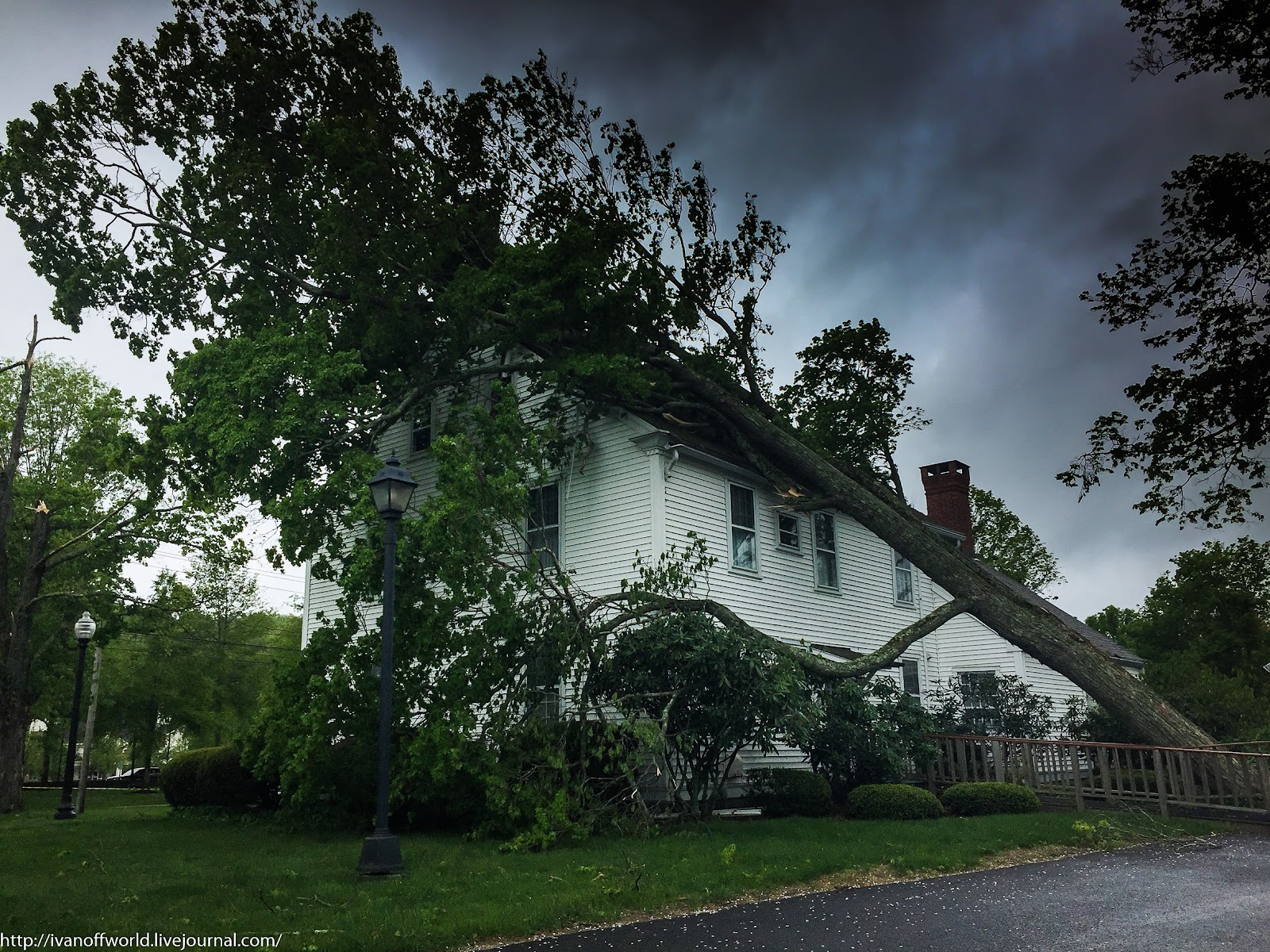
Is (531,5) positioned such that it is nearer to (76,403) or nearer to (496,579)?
(496,579)

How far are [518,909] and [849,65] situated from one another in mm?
13468

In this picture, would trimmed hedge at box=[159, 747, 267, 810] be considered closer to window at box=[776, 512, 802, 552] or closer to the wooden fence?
window at box=[776, 512, 802, 552]

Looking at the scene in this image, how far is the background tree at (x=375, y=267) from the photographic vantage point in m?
17.0

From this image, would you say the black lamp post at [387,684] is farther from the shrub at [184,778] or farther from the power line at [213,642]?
the power line at [213,642]

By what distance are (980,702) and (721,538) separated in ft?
28.0

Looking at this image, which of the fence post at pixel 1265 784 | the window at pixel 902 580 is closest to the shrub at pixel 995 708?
the window at pixel 902 580

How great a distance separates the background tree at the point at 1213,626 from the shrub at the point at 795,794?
94.4 ft

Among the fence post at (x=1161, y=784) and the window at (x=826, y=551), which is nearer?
the fence post at (x=1161, y=784)

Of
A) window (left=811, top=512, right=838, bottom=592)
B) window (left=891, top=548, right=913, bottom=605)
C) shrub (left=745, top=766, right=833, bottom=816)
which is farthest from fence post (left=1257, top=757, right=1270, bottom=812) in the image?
window (left=891, top=548, right=913, bottom=605)

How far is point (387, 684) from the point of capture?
993cm

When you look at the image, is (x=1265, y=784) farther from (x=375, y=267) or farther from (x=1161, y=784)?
(x=375, y=267)

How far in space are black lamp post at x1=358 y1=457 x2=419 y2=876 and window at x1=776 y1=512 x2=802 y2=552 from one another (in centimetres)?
1098

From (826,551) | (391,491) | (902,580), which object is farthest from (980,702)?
(391,491)

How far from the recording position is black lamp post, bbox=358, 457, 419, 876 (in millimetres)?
9398
